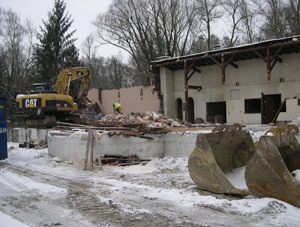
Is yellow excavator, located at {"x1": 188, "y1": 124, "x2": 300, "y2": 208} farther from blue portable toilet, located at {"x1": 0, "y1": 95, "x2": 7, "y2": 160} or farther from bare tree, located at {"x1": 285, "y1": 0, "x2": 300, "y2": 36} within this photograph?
bare tree, located at {"x1": 285, "y1": 0, "x2": 300, "y2": 36}

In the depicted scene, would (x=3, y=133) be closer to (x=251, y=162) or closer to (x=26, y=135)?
(x=26, y=135)

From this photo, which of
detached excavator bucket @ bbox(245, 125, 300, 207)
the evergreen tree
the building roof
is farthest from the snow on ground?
the evergreen tree

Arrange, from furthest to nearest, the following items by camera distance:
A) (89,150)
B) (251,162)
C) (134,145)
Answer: (134,145) < (89,150) < (251,162)

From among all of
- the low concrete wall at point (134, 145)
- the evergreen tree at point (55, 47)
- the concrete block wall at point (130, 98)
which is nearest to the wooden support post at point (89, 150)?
the low concrete wall at point (134, 145)

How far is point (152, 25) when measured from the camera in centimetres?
4222

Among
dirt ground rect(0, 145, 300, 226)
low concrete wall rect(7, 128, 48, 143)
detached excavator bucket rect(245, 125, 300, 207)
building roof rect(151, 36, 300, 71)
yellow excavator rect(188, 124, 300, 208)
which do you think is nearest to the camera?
dirt ground rect(0, 145, 300, 226)

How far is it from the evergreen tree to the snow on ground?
2771 cm

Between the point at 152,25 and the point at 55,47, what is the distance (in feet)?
36.7

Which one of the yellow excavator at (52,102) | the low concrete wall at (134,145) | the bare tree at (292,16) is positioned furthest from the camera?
the bare tree at (292,16)

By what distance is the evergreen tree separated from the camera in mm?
37719

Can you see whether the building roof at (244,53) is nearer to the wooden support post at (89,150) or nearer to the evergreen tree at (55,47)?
the wooden support post at (89,150)

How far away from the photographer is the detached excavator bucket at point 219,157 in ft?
21.9

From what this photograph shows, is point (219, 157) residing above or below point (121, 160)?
above

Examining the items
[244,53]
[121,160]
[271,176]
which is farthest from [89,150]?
[244,53]
